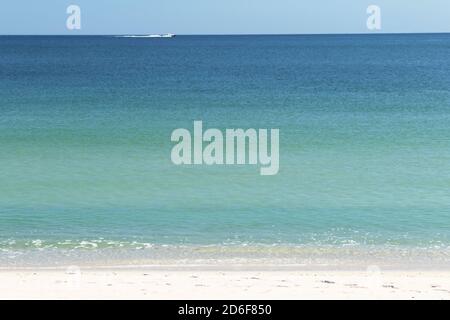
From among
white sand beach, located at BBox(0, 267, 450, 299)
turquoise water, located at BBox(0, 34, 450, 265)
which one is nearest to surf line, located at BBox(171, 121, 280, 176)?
turquoise water, located at BBox(0, 34, 450, 265)

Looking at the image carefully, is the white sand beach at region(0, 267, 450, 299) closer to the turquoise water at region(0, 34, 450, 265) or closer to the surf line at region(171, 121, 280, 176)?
the turquoise water at region(0, 34, 450, 265)

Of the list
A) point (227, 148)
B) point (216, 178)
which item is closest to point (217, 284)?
point (216, 178)

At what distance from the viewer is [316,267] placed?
1330cm

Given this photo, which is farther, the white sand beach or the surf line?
the surf line

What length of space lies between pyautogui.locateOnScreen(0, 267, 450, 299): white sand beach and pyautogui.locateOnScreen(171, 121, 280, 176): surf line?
28.5 ft

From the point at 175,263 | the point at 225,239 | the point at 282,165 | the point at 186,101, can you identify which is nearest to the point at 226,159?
the point at 282,165

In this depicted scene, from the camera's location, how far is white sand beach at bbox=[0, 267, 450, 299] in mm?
11172

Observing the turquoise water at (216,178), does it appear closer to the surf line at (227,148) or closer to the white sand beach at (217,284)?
the surf line at (227,148)

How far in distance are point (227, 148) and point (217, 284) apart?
14.6 m

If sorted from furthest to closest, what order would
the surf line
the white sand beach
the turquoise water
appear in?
the surf line
the turquoise water
the white sand beach

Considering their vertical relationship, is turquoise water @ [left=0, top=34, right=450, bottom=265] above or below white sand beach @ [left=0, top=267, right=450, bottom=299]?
above

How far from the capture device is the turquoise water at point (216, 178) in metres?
15.1

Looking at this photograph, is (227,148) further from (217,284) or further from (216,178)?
(217,284)

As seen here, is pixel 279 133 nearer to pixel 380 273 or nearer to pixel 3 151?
pixel 3 151
